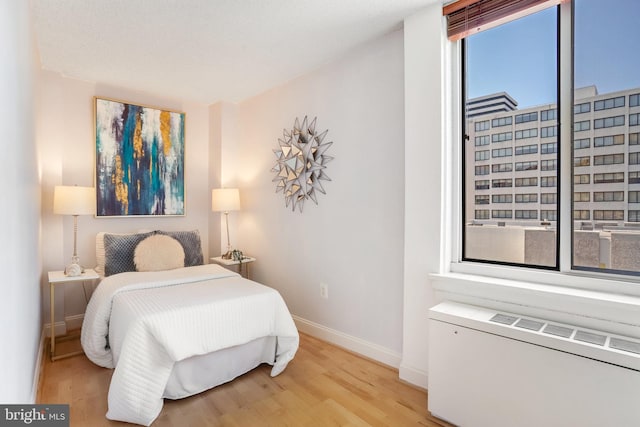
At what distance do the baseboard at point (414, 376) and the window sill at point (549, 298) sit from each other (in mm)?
531

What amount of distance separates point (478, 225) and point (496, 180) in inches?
11.9

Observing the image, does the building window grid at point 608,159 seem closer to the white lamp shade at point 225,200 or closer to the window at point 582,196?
the window at point 582,196

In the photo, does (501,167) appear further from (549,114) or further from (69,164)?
(69,164)

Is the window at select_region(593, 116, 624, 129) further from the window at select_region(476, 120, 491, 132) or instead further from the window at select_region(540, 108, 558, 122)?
the window at select_region(476, 120, 491, 132)

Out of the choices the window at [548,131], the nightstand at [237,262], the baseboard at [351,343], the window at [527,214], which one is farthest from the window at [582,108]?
the nightstand at [237,262]

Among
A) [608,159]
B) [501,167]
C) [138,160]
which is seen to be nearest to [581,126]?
[608,159]

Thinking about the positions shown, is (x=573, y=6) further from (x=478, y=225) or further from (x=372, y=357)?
(x=372, y=357)

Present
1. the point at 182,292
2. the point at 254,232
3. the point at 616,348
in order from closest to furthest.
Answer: the point at 616,348, the point at 182,292, the point at 254,232

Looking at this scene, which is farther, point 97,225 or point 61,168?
point 97,225

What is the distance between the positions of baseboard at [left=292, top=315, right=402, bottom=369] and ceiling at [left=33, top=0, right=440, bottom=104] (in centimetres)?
236

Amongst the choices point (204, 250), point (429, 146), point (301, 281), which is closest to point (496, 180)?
point (429, 146)

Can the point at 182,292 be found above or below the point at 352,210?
below

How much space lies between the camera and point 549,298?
171cm

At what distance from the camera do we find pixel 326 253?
3074 millimetres
